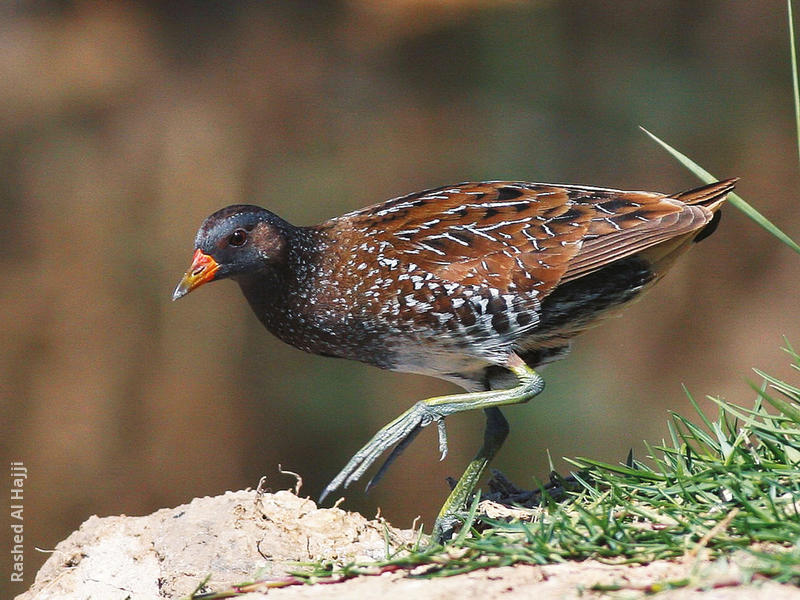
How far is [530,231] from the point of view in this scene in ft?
12.8

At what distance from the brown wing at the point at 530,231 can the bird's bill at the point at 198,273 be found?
23.9 inches

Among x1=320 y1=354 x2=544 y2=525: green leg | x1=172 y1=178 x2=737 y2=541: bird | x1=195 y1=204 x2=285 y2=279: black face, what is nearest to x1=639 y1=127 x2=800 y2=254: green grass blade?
x1=172 y1=178 x2=737 y2=541: bird

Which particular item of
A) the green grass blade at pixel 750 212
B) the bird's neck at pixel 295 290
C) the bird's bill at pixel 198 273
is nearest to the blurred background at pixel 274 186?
the bird's neck at pixel 295 290

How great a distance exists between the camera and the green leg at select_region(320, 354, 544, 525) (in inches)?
146

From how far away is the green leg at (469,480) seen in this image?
3643mm

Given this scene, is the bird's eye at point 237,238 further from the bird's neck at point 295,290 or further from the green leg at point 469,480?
the green leg at point 469,480

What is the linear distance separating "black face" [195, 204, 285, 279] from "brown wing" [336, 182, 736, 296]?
360 mm

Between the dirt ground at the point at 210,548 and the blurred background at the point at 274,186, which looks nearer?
the dirt ground at the point at 210,548

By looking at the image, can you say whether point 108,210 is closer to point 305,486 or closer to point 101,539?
point 305,486

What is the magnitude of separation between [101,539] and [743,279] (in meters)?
4.96

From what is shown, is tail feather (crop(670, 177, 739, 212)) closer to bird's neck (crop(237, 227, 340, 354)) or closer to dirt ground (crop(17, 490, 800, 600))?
bird's neck (crop(237, 227, 340, 354))

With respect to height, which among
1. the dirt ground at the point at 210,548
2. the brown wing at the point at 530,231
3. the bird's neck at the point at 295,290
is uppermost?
the brown wing at the point at 530,231

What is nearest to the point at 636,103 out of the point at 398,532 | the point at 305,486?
the point at 305,486

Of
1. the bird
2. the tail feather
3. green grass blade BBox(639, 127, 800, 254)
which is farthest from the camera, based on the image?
the tail feather
